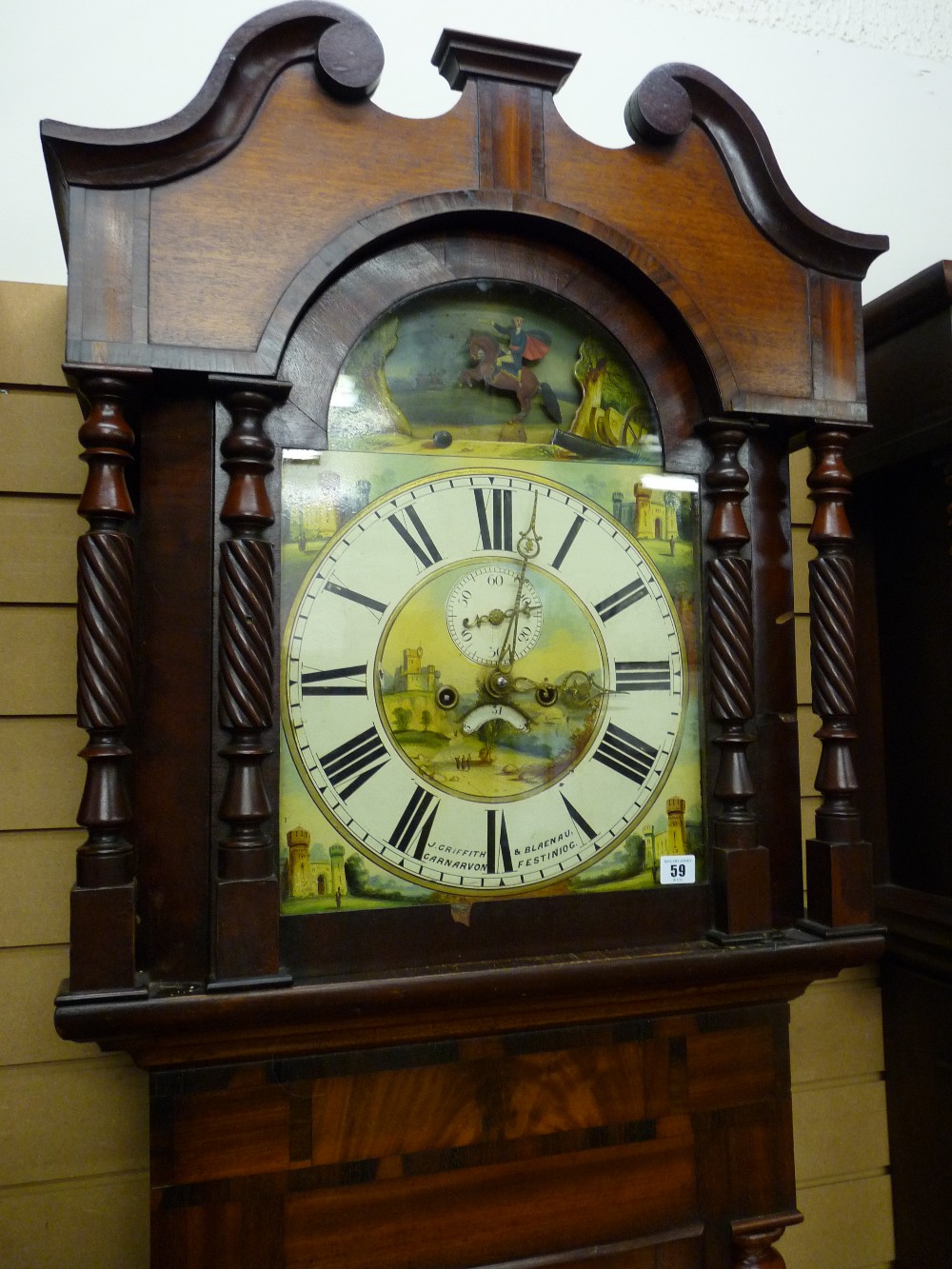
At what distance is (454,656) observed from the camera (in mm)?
1118

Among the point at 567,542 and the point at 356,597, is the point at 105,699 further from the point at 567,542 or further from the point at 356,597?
the point at 567,542

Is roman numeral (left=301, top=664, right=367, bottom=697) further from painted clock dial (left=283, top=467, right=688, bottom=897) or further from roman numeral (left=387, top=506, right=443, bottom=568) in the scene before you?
roman numeral (left=387, top=506, right=443, bottom=568)

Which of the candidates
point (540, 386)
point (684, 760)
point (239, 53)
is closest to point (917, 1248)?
point (684, 760)

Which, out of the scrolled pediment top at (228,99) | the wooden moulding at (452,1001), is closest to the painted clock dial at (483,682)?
the wooden moulding at (452,1001)

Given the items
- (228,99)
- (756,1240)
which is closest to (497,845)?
(756,1240)

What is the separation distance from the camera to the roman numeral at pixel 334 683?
3.51 ft

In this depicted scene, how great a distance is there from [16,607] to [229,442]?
0.50 metres

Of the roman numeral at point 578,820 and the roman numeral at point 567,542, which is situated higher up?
the roman numeral at point 567,542

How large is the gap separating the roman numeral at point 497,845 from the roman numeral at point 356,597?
267 millimetres

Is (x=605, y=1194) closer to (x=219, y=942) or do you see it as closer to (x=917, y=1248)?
(x=219, y=942)

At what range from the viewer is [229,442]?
40.8 inches

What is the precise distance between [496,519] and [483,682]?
0.63ft

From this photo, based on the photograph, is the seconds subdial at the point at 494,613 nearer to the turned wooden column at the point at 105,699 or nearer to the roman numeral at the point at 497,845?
the roman numeral at the point at 497,845

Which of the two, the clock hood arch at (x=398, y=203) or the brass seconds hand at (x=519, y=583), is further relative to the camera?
the brass seconds hand at (x=519, y=583)
